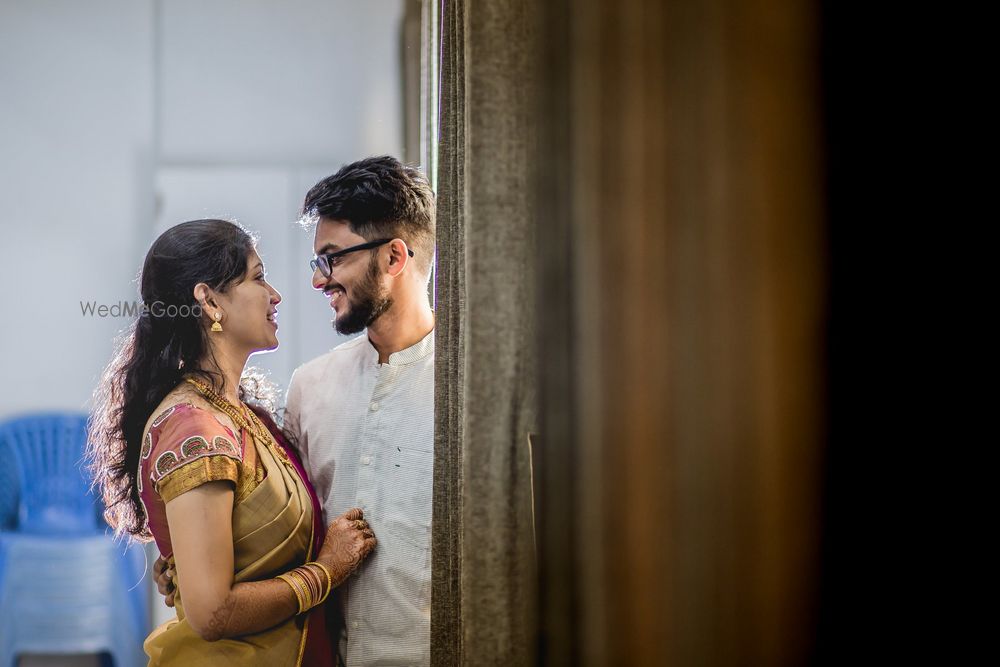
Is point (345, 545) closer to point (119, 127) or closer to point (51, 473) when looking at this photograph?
point (51, 473)

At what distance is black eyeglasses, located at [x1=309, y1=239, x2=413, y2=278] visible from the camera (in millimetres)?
1577

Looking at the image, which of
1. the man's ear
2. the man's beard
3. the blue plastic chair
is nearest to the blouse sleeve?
the man's beard

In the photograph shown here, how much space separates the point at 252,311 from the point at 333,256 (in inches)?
8.1

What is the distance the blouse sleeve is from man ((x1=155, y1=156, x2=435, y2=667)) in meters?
0.24

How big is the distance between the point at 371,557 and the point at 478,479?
80cm

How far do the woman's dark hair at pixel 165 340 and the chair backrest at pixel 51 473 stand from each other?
13.5 inches

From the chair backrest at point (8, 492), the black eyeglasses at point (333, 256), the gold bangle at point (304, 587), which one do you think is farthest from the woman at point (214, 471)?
the chair backrest at point (8, 492)

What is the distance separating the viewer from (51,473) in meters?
1.87

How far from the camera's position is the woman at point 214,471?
1.37 meters

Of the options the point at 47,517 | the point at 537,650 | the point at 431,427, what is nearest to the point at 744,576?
the point at 537,650

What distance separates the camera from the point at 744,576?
0.41m

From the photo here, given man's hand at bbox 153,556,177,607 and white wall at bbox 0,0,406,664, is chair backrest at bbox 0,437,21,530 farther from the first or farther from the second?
man's hand at bbox 153,556,177,607

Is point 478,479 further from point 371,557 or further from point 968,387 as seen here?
point 371,557

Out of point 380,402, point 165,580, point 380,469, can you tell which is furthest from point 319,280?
point 165,580
